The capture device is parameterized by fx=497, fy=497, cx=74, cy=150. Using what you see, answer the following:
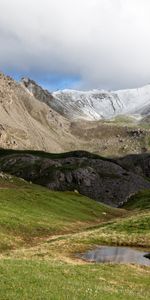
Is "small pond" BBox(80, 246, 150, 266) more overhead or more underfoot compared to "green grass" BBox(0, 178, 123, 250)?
A: more underfoot

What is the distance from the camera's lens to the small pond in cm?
5797

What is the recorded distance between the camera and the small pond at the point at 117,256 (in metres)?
58.0

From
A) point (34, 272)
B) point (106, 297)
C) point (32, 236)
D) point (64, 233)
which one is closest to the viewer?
point (106, 297)

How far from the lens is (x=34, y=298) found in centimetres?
2770

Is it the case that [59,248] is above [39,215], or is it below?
below

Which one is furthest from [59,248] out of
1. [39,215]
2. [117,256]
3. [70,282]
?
[39,215]

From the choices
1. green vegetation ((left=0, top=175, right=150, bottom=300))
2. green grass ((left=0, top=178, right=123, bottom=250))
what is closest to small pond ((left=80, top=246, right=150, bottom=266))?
green vegetation ((left=0, top=175, right=150, bottom=300))

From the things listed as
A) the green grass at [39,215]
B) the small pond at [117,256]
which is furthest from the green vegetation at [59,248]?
the small pond at [117,256]

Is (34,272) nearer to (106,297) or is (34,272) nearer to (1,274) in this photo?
(1,274)

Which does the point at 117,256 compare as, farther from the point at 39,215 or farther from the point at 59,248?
the point at 39,215

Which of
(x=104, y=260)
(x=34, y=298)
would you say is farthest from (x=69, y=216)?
(x=34, y=298)

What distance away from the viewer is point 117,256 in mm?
61781

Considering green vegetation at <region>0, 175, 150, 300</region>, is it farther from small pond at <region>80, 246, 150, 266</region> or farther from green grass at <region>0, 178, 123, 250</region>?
small pond at <region>80, 246, 150, 266</region>

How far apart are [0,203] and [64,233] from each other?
43.5ft
